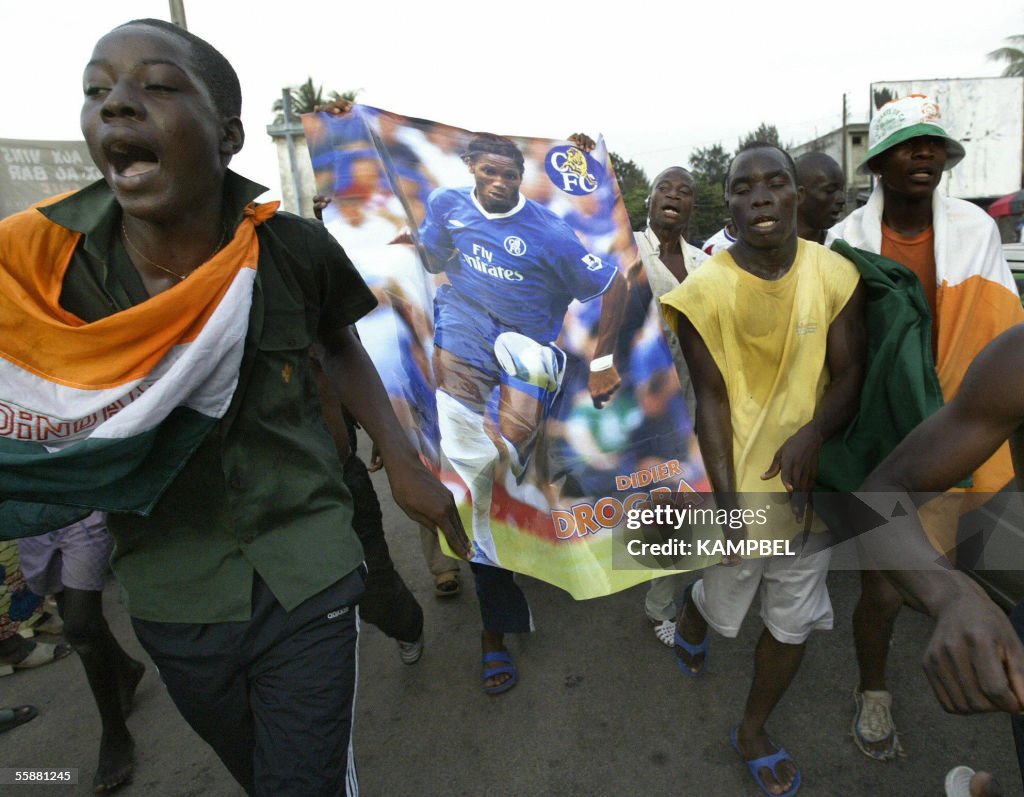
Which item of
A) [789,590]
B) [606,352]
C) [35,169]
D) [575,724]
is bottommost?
[575,724]

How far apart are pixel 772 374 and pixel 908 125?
105 centimetres

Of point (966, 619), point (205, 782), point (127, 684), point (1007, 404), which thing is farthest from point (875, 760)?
point (127, 684)

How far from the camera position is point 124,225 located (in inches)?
61.6

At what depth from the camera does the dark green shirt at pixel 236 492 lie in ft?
4.97

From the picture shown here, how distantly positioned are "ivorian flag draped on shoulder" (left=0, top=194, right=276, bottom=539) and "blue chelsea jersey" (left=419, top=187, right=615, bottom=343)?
1246mm

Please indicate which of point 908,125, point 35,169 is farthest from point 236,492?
point 35,169

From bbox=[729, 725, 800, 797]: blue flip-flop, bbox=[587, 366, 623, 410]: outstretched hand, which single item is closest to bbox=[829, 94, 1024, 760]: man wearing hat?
bbox=[729, 725, 800, 797]: blue flip-flop

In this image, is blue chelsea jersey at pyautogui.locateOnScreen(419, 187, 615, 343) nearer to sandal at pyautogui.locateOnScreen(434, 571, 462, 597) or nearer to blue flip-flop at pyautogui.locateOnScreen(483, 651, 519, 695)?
blue flip-flop at pyautogui.locateOnScreen(483, 651, 519, 695)

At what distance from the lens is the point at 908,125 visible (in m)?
2.49

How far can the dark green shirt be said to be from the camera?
152 centimetres

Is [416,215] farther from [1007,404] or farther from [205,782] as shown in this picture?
[205,782]

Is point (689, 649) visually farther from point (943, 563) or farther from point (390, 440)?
point (390, 440)

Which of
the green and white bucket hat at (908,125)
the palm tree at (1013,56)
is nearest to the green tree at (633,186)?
the palm tree at (1013,56)

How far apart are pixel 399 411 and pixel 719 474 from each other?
1.20 meters
